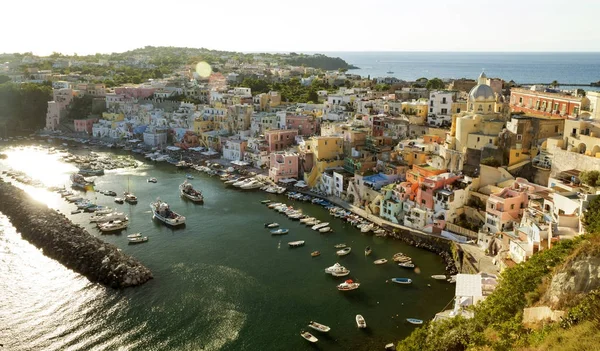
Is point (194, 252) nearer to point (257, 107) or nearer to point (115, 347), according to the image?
point (115, 347)

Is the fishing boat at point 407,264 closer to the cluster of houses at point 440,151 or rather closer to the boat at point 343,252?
the boat at point 343,252

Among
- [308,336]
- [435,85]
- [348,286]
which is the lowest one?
[308,336]

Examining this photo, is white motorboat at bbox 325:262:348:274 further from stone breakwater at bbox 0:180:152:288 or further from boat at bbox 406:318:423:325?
stone breakwater at bbox 0:180:152:288

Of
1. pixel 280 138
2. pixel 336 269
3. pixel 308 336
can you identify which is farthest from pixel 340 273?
pixel 280 138

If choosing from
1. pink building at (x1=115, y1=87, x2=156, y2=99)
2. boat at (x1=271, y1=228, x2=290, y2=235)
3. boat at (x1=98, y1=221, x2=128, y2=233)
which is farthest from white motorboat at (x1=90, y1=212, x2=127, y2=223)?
pink building at (x1=115, y1=87, x2=156, y2=99)

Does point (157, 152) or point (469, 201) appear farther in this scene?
point (157, 152)

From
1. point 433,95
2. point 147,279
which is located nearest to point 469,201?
point 433,95

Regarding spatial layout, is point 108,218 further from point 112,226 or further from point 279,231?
point 279,231
